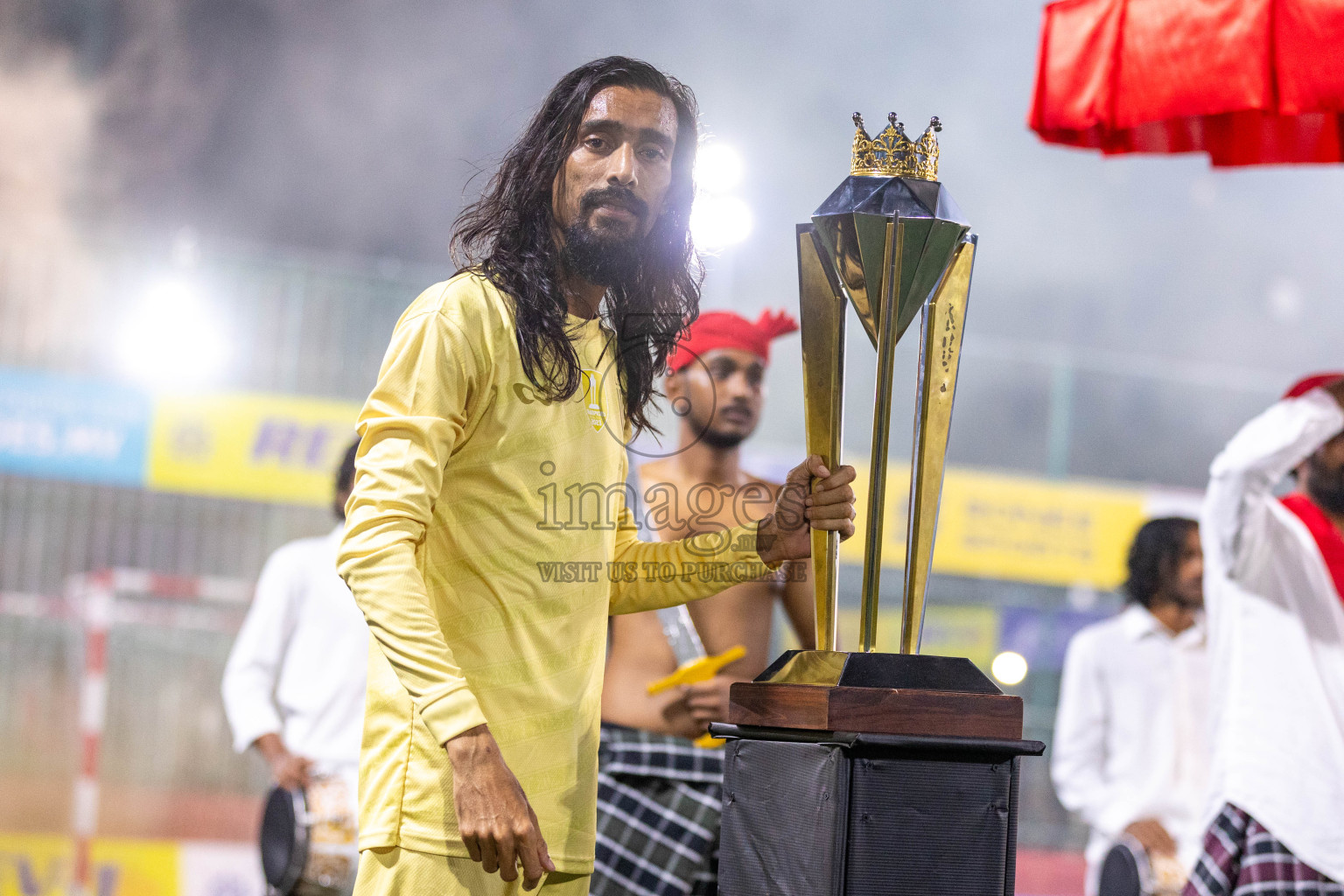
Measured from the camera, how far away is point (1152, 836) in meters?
3.55

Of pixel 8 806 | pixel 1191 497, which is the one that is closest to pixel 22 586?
pixel 8 806

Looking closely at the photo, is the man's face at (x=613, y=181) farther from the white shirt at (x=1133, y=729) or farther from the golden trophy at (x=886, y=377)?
the white shirt at (x=1133, y=729)

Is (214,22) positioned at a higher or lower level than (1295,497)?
higher

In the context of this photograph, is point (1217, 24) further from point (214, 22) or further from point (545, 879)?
point (214, 22)

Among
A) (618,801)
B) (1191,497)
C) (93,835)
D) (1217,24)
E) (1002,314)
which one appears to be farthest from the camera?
(1002,314)

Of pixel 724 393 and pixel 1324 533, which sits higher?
pixel 724 393

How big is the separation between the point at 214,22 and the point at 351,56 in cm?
67

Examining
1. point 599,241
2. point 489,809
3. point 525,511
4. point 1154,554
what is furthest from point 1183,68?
point 1154,554

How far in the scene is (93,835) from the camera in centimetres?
525

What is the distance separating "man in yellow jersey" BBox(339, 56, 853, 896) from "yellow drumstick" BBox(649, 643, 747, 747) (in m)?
0.83

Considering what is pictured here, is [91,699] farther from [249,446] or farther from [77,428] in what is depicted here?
[249,446]

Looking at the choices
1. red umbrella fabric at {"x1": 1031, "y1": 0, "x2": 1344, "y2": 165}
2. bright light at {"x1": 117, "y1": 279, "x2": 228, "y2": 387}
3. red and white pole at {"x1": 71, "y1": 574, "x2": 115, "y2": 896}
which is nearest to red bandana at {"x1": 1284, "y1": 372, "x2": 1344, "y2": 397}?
red umbrella fabric at {"x1": 1031, "y1": 0, "x2": 1344, "y2": 165}

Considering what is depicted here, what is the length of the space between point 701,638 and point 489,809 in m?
1.60

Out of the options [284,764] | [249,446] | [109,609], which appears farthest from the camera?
[109,609]
